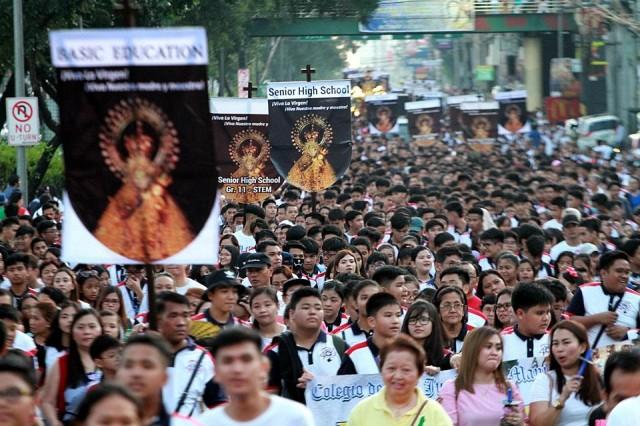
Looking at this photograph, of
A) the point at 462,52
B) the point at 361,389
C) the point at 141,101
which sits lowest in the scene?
the point at 361,389

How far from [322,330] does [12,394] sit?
3.70 m

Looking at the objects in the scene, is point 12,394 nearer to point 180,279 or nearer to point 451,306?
point 451,306

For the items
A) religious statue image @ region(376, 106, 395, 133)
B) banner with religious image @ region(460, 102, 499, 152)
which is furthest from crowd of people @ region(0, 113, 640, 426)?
religious statue image @ region(376, 106, 395, 133)

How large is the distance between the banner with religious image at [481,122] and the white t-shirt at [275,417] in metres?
31.5

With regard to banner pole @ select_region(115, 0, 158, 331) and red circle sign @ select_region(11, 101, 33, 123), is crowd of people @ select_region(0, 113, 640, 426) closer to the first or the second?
banner pole @ select_region(115, 0, 158, 331)

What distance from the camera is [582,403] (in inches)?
341

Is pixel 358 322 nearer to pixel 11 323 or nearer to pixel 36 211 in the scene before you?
pixel 11 323

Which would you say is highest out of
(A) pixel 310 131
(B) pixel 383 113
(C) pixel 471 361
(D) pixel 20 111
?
(B) pixel 383 113

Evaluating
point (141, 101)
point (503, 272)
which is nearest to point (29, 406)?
point (141, 101)

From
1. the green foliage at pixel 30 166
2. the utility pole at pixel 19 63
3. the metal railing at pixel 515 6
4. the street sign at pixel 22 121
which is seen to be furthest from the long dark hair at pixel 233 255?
the metal railing at pixel 515 6

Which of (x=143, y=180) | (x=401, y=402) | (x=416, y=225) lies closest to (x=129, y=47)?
(x=143, y=180)

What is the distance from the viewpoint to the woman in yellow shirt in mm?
7457

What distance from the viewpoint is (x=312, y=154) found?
64.0 feet

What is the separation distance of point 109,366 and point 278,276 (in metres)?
4.92
